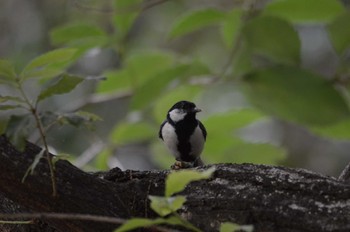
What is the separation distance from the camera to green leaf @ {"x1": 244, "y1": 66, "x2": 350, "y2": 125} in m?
2.26

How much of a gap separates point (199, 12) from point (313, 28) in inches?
183

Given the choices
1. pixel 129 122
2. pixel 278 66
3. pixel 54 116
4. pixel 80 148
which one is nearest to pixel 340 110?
pixel 278 66

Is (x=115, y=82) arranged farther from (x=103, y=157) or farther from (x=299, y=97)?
(x=299, y=97)

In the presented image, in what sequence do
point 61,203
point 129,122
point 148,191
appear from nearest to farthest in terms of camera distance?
point 61,203, point 148,191, point 129,122

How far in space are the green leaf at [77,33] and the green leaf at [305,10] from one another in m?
0.60

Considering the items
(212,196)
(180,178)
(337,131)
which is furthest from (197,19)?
(180,178)

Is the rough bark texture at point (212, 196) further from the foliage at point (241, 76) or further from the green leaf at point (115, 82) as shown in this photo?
the green leaf at point (115, 82)

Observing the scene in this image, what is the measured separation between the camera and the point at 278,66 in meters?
2.34

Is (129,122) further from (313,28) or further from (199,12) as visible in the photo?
(313,28)

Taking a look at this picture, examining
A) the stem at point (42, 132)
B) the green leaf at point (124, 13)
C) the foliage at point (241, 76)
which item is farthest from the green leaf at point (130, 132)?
the stem at point (42, 132)

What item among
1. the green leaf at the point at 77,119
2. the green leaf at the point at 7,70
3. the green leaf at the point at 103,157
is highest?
the green leaf at the point at 103,157

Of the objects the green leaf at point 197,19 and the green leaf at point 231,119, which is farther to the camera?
the green leaf at point 231,119

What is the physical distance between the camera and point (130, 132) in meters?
2.77

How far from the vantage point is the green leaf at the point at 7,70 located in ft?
4.64
